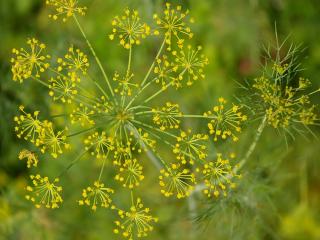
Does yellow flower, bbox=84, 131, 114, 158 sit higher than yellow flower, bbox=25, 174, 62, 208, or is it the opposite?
yellow flower, bbox=84, 131, 114, 158

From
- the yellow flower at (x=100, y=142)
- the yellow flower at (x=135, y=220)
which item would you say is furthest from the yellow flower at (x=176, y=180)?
the yellow flower at (x=100, y=142)

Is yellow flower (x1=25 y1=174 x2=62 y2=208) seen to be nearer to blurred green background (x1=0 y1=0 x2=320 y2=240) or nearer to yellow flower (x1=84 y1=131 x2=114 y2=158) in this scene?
yellow flower (x1=84 y1=131 x2=114 y2=158)

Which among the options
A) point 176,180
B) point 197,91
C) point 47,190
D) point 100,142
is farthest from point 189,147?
point 197,91

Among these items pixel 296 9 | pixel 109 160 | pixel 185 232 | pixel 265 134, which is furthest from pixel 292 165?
pixel 109 160

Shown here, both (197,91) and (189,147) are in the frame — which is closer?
(189,147)

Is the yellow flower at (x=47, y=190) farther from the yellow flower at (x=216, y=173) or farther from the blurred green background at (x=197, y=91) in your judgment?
the blurred green background at (x=197, y=91)

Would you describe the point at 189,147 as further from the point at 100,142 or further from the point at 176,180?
the point at 100,142

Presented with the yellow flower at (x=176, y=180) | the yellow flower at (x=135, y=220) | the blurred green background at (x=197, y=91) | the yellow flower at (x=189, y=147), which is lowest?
the yellow flower at (x=135, y=220)

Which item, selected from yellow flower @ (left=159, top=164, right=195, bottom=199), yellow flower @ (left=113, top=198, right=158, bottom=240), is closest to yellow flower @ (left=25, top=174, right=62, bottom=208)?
yellow flower @ (left=113, top=198, right=158, bottom=240)
